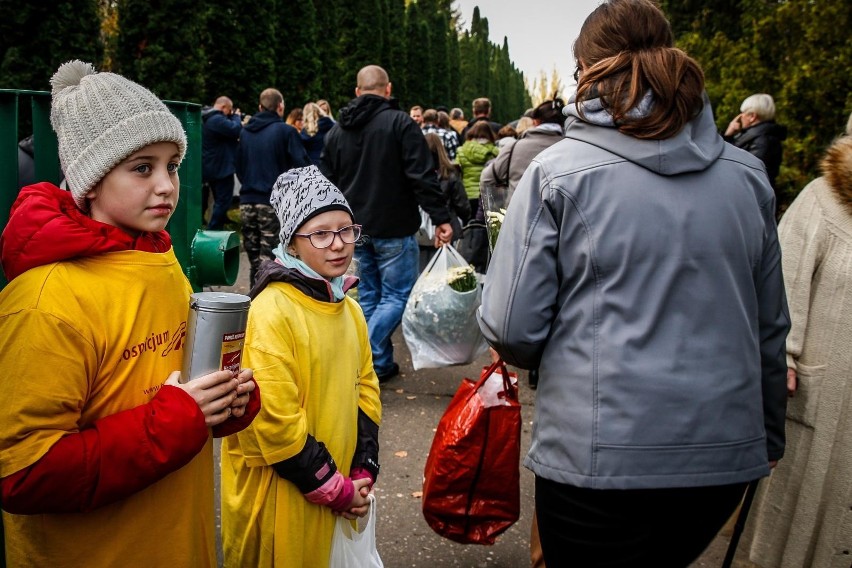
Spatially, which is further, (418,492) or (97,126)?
(418,492)

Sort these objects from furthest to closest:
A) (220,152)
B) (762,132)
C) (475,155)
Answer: (220,152) → (475,155) → (762,132)

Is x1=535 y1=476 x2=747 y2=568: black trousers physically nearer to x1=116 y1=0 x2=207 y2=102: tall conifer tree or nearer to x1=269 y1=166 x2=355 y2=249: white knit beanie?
x1=269 y1=166 x2=355 y2=249: white knit beanie

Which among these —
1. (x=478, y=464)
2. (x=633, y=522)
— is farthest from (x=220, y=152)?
(x=633, y=522)

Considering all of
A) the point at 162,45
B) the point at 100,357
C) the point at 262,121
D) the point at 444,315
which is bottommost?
the point at 444,315

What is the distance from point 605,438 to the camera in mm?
1740

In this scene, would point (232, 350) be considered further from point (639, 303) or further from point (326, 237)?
point (639, 303)

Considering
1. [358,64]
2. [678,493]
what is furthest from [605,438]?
[358,64]

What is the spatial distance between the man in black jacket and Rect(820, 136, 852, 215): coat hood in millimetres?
2901

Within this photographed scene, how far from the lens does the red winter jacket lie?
4.62 ft

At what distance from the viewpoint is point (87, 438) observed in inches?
57.1

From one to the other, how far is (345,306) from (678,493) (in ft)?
3.85

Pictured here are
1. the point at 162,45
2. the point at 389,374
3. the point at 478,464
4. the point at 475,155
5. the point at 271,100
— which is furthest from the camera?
the point at 162,45

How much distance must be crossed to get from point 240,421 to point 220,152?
8872 millimetres

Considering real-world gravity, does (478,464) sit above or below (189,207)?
below
